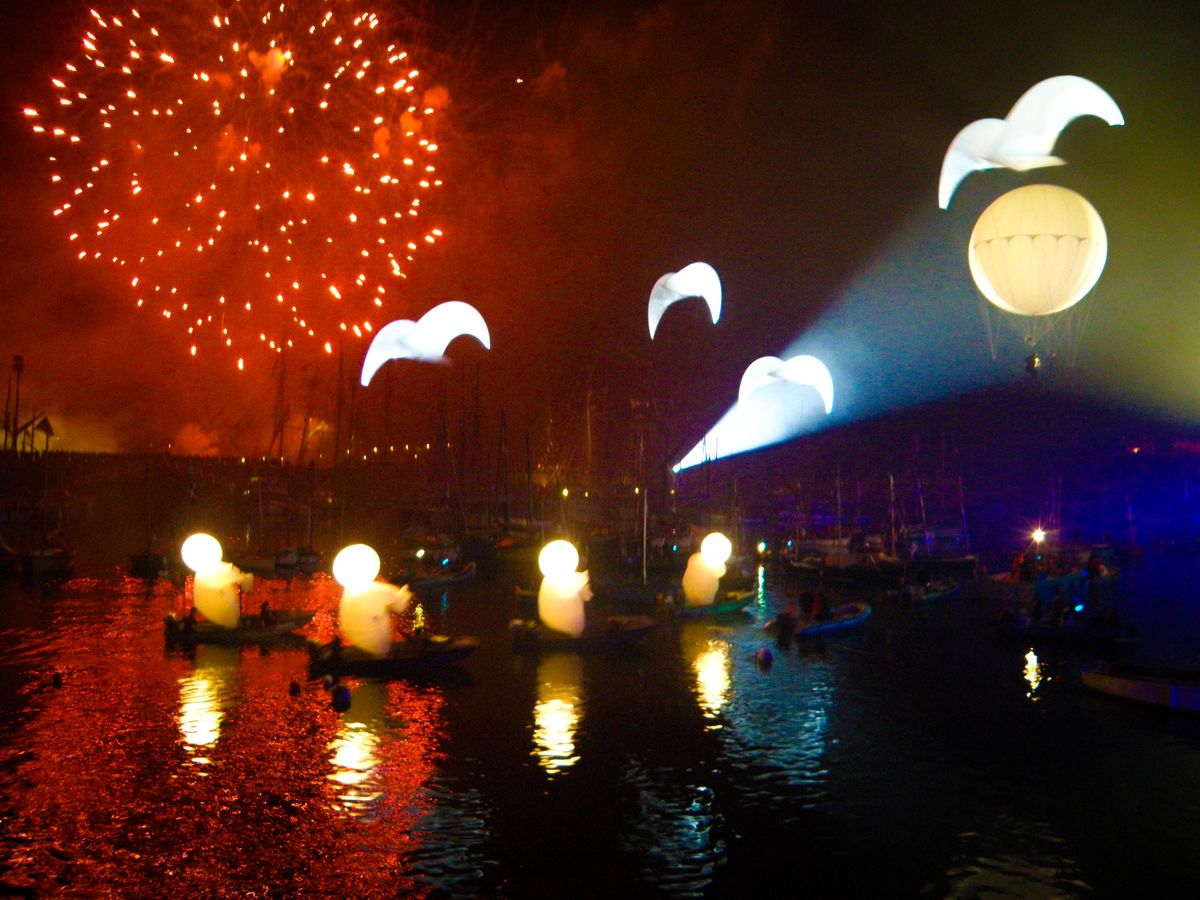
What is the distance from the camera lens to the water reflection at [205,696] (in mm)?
23078

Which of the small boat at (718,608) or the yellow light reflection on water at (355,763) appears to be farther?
the small boat at (718,608)

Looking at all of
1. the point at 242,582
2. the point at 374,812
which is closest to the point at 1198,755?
the point at 374,812

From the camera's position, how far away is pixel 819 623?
1484 inches

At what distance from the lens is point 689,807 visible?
18578 millimetres

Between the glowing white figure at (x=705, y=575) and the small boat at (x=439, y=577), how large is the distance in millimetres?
16597

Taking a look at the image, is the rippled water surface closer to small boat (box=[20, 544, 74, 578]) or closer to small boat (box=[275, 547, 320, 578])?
small boat (box=[20, 544, 74, 578])

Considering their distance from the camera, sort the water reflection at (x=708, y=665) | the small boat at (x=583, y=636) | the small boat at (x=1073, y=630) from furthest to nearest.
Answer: the small boat at (x=1073, y=630), the small boat at (x=583, y=636), the water reflection at (x=708, y=665)

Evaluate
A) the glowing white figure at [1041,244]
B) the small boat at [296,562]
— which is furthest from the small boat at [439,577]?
the glowing white figure at [1041,244]

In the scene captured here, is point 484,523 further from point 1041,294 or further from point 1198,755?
point 1198,755

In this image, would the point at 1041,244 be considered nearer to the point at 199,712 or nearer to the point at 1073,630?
the point at 1073,630

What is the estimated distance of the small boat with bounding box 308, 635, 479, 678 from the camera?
28656mm

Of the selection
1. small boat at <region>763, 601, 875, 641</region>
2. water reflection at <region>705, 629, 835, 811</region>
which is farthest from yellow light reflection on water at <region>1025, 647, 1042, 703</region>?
small boat at <region>763, 601, 875, 641</region>

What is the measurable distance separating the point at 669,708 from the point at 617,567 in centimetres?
4177

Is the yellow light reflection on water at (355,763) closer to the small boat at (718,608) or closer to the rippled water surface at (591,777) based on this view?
the rippled water surface at (591,777)
